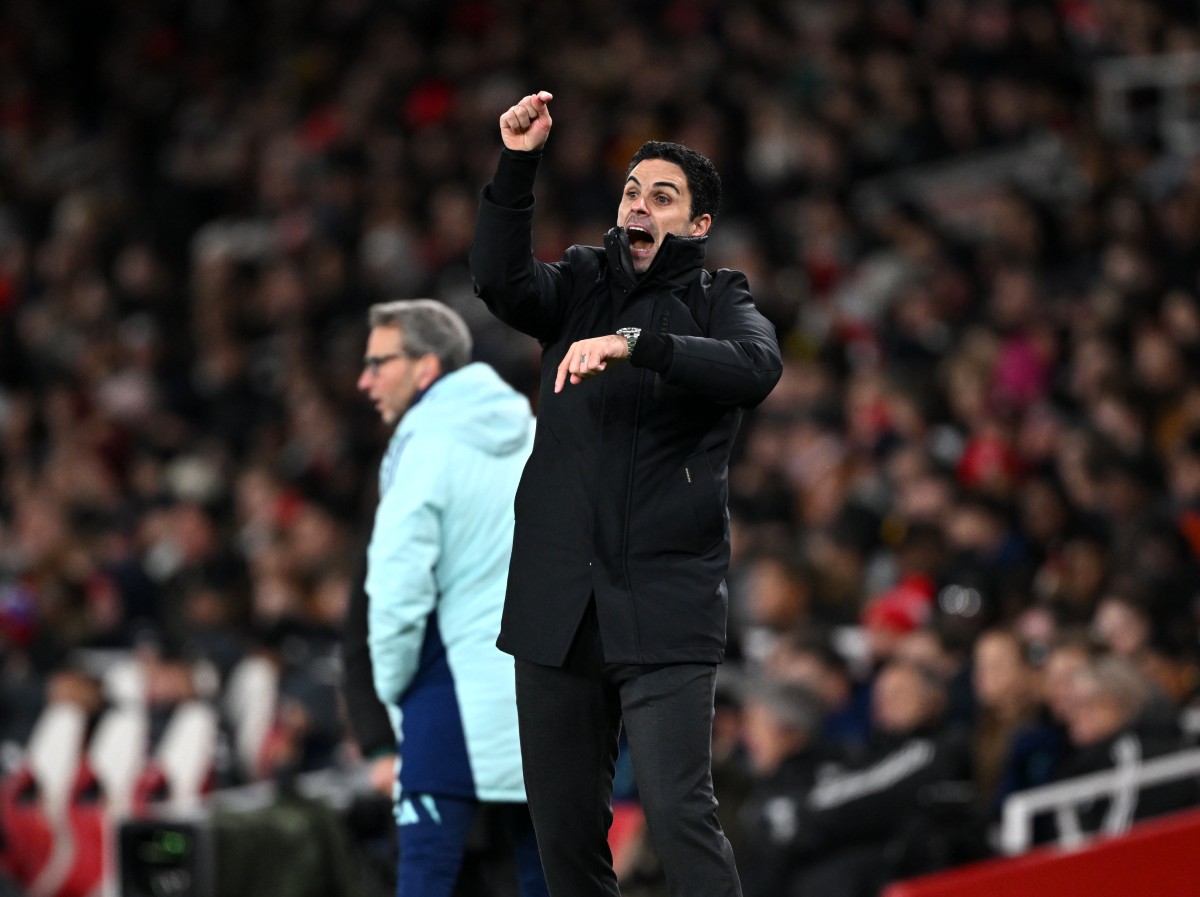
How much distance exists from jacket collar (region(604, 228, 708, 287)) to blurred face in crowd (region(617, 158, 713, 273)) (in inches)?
0.6

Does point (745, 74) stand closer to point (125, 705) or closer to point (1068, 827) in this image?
point (125, 705)

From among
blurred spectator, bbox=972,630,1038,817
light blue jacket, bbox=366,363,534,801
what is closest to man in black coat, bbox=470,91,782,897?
light blue jacket, bbox=366,363,534,801

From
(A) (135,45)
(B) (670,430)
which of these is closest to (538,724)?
(B) (670,430)

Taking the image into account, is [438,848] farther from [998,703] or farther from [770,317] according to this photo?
[770,317]

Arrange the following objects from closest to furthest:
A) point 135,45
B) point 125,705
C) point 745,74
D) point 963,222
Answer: point 125,705 < point 963,222 < point 745,74 < point 135,45

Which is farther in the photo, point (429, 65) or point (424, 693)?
point (429, 65)

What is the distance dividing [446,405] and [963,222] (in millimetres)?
7468

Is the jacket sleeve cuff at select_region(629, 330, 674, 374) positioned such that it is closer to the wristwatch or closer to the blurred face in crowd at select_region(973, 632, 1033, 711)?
the wristwatch

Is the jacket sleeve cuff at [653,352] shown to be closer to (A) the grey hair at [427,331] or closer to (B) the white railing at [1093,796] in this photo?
(A) the grey hair at [427,331]

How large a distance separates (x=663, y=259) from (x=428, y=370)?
3.56ft

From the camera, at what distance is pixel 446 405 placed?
4.32 meters

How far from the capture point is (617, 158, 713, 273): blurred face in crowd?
351 cm

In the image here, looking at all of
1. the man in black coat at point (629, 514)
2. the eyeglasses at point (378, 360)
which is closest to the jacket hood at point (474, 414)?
the eyeglasses at point (378, 360)

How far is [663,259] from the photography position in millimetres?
3520
